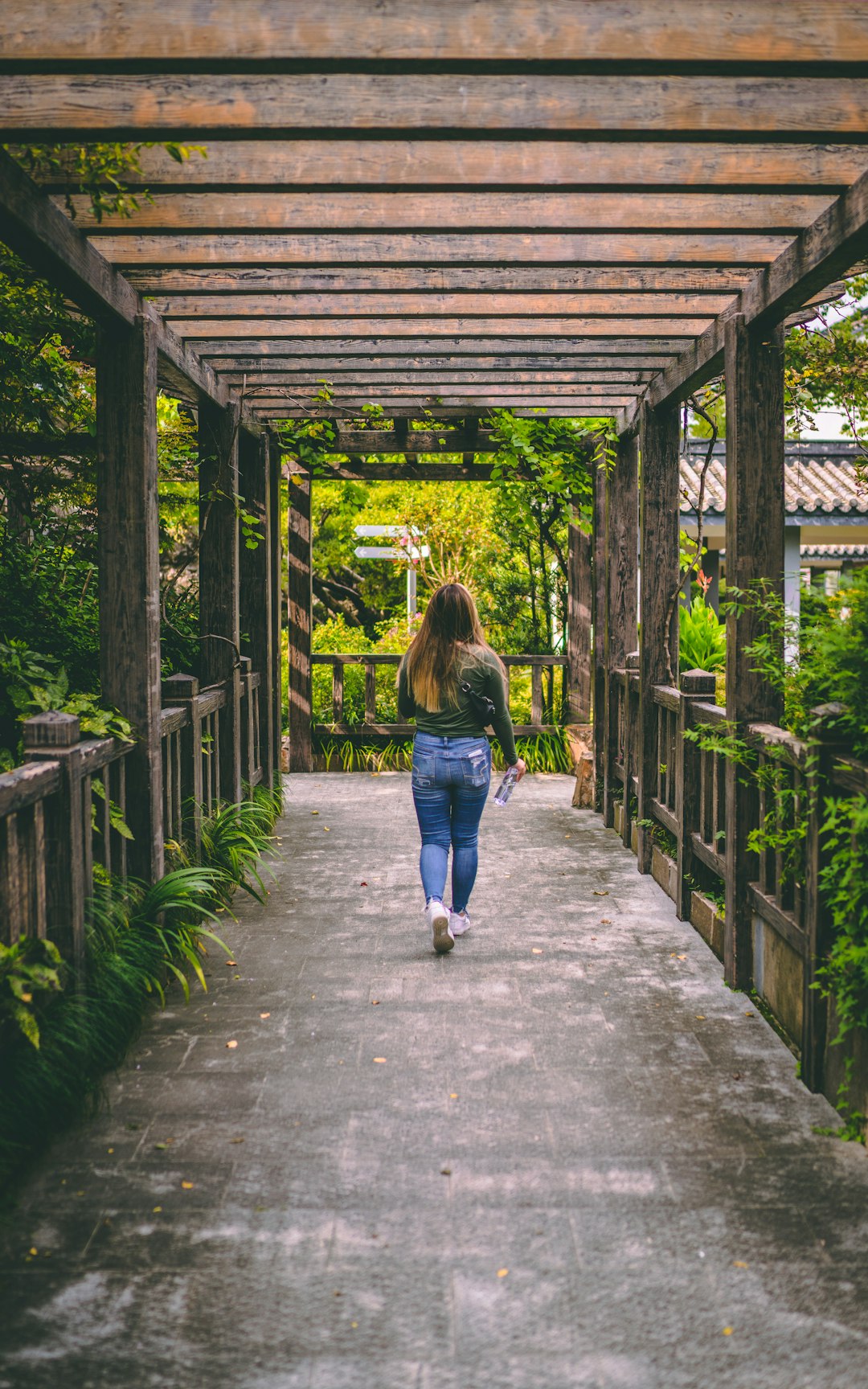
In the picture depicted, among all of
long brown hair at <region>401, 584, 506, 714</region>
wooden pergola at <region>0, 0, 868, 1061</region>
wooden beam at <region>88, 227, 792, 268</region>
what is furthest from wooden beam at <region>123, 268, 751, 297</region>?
long brown hair at <region>401, 584, 506, 714</region>

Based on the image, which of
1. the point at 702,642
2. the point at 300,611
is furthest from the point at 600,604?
the point at 300,611

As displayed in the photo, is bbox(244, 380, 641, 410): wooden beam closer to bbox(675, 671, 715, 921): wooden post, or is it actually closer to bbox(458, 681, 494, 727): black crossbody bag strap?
bbox(675, 671, 715, 921): wooden post

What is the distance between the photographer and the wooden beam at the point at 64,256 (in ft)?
10.5

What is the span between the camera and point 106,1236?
2.61 metres

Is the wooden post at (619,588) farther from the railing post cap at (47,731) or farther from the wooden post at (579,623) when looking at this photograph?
the railing post cap at (47,731)

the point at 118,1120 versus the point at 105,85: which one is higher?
the point at 105,85

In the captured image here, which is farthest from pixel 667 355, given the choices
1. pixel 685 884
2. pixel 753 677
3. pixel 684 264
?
pixel 685 884

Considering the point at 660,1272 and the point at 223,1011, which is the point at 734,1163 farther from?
the point at 223,1011

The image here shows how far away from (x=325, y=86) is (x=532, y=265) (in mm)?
1423

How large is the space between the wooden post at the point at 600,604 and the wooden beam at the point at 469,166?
182 inches

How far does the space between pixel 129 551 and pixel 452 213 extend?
1.83m

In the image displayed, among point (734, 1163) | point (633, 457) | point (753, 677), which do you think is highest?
point (633, 457)

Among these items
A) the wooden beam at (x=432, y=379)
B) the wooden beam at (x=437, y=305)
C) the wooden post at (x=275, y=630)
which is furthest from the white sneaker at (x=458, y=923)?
the wooden post at (x=275, y=630)

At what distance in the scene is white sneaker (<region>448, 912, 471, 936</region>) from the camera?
5191mm
